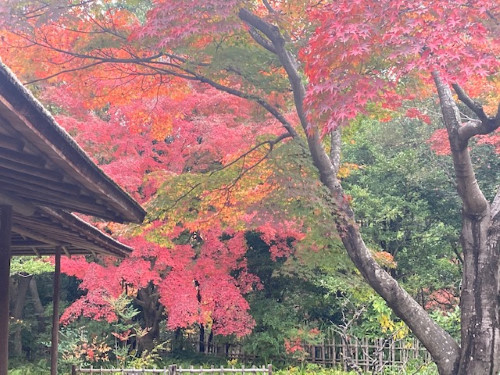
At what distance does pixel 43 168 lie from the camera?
2.51 m

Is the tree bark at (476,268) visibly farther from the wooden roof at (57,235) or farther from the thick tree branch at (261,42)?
the wooden roof at (57,235)

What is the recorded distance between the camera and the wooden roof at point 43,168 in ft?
6.46

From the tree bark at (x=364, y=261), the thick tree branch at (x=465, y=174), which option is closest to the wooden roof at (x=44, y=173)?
the tree bark at (x=364, y=261)

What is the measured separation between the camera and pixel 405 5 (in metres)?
4.30

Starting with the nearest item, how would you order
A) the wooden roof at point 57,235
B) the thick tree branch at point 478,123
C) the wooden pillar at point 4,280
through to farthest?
the wooden pillar at point 4,280 < the wooden roof at point 57,235 < the thick tree branch at point 478,123

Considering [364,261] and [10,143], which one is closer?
[10,143]

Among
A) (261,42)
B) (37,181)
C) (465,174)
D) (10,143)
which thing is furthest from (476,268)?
(10,143)

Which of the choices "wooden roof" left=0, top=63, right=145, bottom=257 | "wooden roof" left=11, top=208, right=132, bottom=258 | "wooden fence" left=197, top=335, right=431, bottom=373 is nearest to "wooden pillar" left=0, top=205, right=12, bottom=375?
"wooden roof" left=0, top=63, right=145, bottom=257

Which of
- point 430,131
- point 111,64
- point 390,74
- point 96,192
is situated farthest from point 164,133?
point 430,131

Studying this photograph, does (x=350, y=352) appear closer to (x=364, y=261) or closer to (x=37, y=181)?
(x=364, y=261)

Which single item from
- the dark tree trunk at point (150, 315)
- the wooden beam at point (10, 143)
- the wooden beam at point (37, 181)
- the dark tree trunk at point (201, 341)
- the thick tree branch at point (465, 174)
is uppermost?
the thick tree branch at point (465, 174)

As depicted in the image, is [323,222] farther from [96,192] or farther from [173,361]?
[173,361]

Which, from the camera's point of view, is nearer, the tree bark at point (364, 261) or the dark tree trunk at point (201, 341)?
the tree bark at point (364, 261)

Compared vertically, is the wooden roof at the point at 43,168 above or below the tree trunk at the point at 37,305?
above
